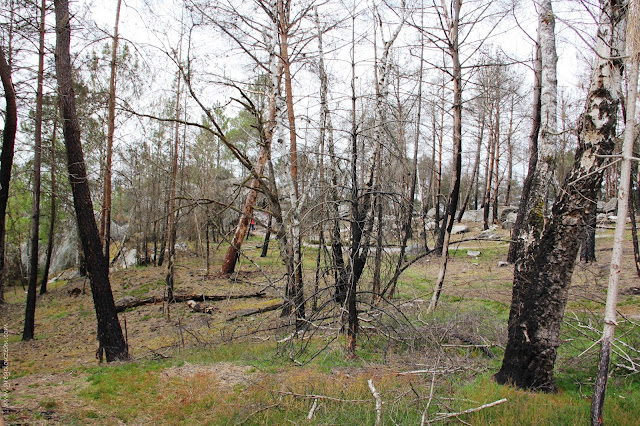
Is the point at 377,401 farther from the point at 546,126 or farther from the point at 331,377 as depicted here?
the point at 546,126

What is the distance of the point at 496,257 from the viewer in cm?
1548

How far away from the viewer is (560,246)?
3973 mm

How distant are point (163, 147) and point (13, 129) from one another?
11.9 meters

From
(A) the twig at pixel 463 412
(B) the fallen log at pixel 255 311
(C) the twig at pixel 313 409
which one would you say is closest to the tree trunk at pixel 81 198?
(B) the fallen log at pixel 255 311

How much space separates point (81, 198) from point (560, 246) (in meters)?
7.71

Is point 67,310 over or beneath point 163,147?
beneath

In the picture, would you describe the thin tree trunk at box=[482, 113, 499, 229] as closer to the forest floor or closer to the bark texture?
the forest floor

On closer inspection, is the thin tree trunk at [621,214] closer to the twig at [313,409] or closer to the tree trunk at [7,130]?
the twig at [313,409]

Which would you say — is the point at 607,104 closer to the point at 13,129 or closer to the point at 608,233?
the point at 13,129

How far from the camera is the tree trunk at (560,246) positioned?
3.61 meters

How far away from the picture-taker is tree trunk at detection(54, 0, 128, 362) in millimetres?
7016

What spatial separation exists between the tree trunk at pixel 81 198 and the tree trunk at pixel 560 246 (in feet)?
22.3

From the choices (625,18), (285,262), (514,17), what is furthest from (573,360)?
(514,17)

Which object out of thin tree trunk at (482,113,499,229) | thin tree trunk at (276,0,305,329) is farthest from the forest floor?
thin tree trunk at (482,113,499,229)
